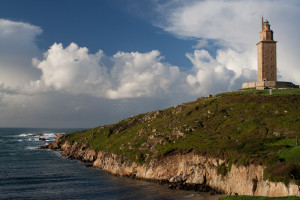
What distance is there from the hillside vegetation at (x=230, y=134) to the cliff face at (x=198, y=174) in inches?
46.7

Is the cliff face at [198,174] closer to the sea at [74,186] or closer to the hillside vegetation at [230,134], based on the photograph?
the hillside vegetation at [230,134]

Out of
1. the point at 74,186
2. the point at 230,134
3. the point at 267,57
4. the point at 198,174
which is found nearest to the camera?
the point at 198,174

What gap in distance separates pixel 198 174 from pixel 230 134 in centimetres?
1474

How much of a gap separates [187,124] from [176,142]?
934 cm

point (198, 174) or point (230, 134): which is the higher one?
point (230, 134)

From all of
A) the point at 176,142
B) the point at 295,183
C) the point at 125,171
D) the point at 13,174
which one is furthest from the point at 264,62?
the point at 13,174

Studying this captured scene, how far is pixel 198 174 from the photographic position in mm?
51406

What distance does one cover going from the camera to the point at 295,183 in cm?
3303

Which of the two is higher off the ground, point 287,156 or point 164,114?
point 164,114

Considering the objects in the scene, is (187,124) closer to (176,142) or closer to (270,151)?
(176,142)

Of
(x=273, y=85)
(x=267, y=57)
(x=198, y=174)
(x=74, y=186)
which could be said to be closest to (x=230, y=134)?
(x=198, y=174)

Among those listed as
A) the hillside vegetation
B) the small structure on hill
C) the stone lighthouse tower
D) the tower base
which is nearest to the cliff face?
the hillside vegetation

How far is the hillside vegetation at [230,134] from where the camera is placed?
43519 mm

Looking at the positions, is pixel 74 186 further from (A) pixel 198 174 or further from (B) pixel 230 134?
(B) pixel 230 134
